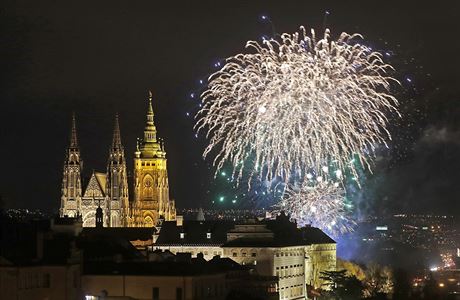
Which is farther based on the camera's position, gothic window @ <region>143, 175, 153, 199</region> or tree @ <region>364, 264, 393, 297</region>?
gothic window @ <region>143, 175, 153, 199</region>

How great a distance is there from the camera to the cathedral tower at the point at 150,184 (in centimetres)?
17700

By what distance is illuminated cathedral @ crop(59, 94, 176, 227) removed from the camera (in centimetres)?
17688

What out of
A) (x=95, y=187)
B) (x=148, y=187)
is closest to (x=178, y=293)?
(x=148, y=187)

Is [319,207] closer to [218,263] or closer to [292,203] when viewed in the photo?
[292,203]

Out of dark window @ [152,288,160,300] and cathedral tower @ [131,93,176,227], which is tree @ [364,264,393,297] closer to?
dark window @ [152,288,160,300]

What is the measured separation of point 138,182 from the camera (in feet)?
590

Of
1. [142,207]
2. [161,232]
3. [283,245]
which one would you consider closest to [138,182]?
[142,207]

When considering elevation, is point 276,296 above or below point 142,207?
below

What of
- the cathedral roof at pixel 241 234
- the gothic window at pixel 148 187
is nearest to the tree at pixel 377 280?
the cathedral roof at pixel 241 234

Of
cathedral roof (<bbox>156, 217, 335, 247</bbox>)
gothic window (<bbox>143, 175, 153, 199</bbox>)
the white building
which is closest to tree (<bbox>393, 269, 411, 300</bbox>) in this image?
the white building

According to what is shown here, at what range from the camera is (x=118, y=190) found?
17738 centimetres

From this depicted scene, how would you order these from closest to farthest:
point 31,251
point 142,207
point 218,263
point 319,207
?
point 31,251 < point 218,263 < point 319,207 < point 142,207

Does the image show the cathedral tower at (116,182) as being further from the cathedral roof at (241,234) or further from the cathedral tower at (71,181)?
the cathedral roof at (241,234)

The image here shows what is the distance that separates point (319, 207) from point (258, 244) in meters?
6.97
